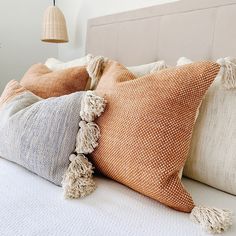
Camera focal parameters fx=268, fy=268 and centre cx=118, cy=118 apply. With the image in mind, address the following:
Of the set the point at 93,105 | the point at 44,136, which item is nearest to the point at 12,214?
the point at 44,136

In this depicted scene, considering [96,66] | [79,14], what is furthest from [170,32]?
[79,14]

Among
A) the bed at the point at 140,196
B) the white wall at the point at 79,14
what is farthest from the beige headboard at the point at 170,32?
the white wall at the point at 79,14

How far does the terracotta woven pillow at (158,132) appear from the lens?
638 millimetres

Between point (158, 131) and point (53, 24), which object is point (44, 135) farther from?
point (53, 24)

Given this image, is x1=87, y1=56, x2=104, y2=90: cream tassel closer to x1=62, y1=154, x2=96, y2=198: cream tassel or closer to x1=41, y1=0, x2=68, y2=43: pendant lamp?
x1=62, y1=154, x2=96, y2=198: cream tassel

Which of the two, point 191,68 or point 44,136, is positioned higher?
point 191,68

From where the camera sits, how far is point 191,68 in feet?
2.27

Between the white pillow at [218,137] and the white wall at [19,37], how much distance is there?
201 cm

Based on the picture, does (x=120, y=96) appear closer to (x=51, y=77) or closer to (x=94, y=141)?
(x=94, y=141)

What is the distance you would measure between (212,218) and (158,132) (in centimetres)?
23

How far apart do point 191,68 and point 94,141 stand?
33cm

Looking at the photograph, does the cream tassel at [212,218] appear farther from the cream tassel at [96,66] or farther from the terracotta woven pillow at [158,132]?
the cream tassel at [96,66]

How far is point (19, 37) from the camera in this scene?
2.36 metres

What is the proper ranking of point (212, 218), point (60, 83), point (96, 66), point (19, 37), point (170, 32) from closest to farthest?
point (212, 218) → point (96, 66) → point (60, 83) → point (170, 32) → point (19, 37)
